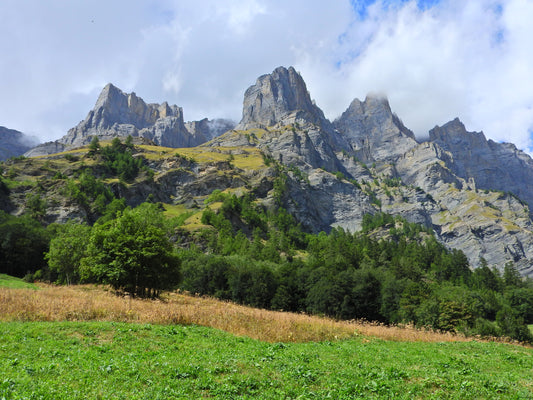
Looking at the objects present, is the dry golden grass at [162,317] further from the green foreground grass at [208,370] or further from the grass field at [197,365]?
the green foreground grass at [208,370]

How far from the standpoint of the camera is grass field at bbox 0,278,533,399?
8.68m

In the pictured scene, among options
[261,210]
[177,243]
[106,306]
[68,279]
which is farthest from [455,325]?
[261,210]

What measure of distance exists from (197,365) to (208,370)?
0.56 metres

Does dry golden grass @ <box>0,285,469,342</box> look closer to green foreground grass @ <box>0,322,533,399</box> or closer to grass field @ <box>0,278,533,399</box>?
grass field @ <box>0,278,533,399</box>

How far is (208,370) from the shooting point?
1026 cm

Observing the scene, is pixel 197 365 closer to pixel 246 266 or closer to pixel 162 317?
pixel 162 317

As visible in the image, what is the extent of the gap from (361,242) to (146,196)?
11551cm

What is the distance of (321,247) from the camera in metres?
140

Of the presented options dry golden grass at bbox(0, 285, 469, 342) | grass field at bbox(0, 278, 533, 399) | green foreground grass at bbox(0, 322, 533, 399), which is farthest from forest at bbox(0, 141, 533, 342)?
green foreground grass at bbox(0, 322, 533, 399)

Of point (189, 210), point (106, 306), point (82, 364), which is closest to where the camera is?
point (82, 364)

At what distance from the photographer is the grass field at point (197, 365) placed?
342 inches

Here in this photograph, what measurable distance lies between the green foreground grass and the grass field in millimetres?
36

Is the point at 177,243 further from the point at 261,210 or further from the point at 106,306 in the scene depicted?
the point at 106,306

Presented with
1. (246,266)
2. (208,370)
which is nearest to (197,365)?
(208,370)
